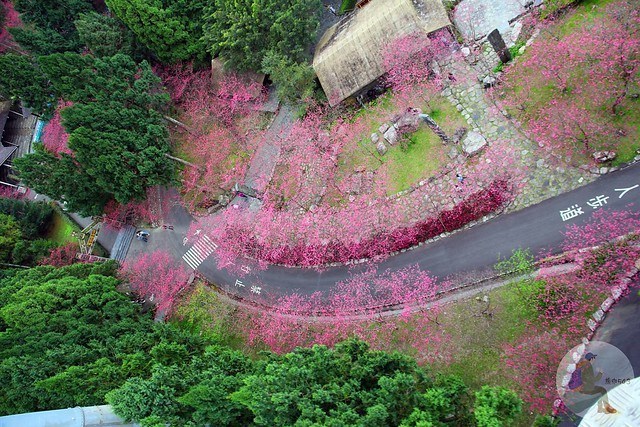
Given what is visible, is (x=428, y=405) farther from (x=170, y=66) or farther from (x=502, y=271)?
(x=170, y=66)

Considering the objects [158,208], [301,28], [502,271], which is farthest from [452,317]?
[158,208]

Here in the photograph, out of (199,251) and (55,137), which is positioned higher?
(55,137)

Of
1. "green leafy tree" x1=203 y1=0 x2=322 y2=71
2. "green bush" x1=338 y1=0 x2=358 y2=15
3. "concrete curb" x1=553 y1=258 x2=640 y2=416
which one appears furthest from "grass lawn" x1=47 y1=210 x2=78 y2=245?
"concrete curb" x1=553 y1=258 x2=640 y2=416

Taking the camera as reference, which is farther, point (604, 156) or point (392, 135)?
point (392, 135)

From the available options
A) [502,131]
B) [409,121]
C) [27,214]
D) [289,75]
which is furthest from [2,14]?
[502,131]

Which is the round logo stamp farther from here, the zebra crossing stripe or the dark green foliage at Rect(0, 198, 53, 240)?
the dark green foliage at Rect(0, 198, 53, 240)

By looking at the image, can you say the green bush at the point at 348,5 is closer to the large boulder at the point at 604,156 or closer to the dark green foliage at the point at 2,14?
the large boulder at the point at 604,156

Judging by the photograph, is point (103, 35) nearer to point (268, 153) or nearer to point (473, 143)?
point (268, 153)
